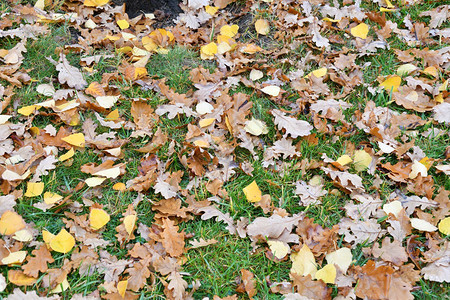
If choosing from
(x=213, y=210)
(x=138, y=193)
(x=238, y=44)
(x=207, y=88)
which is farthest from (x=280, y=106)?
(x=138, y=193)

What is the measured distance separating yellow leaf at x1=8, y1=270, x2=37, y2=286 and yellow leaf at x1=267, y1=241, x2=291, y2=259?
4.07ft

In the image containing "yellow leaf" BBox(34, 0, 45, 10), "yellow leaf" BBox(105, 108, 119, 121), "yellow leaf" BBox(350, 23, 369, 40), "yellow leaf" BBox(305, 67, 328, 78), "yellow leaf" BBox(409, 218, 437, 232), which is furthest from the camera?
"yellow leaf" BBox(34, 0, 45, 10)

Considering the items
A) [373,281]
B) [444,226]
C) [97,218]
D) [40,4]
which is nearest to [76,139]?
[97,218]

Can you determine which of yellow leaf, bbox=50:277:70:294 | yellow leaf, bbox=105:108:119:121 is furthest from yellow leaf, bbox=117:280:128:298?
yellow leaf, bbox=105:108:119:121

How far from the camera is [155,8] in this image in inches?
150

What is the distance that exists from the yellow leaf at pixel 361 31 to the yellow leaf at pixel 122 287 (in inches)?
111

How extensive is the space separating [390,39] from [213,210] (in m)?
2.40

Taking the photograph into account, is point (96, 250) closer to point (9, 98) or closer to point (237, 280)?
point (237, 280)

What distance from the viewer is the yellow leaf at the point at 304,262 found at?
6.86 ft

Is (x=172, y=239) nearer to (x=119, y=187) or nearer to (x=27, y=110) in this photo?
(x=119, y=187)

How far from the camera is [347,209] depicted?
2371mm

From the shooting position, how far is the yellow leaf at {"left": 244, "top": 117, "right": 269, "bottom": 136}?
2.74 metres

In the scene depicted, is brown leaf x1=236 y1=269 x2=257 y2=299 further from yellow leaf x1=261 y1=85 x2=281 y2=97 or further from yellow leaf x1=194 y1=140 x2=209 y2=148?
yellow leaf x1=261 y1=85 x2=281 y2=97

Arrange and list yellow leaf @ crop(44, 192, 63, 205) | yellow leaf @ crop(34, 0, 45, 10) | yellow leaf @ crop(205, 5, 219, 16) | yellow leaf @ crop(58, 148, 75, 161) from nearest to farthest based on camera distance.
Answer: yellow leaf @ crop(44, 192, 63, 205) → yellow leaf @ crop(58, 148, 75, 161) → yellow leaf @ crop(34, 0, 45, 10) → yellow leaf @ crop(205, 5, 219, 16)
